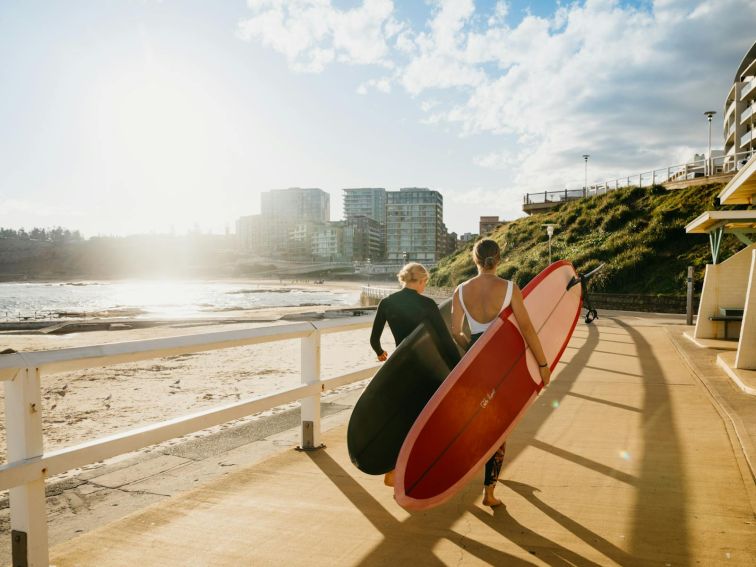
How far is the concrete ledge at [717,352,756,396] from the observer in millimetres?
6748

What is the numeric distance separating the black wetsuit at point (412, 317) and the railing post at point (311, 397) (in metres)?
0.81

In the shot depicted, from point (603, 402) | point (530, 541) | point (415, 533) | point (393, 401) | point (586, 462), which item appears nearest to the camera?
point (530, 541)

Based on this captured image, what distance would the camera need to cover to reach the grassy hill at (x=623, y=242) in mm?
30459

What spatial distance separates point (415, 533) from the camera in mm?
3156

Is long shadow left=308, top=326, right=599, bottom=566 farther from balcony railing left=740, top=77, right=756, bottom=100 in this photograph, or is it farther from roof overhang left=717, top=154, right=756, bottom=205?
balcony railing left=740, top=77, right=756, bottom=100

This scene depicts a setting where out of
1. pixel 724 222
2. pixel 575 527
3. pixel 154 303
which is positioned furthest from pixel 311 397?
pixel 154 303

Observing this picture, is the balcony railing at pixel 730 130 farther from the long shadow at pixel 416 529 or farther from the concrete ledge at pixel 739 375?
the long shadow at pixel 416 529

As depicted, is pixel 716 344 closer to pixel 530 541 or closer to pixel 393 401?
pixel 530 541

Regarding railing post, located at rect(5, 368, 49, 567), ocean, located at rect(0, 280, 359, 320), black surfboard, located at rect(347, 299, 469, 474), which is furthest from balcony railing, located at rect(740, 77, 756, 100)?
railing post, located at rect(5, 368, 49, 567)


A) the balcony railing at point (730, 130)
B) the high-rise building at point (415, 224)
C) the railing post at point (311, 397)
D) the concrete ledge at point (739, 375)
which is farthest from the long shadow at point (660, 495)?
the high-rise building at point (415, 224)

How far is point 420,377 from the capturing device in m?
3.47

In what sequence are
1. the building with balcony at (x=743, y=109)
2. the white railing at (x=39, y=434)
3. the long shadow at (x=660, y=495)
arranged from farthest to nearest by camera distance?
the building with balcony at (x=743, y=109) → the long shadow at (x=660, y=495) → the white railing at (x=39, y=434)

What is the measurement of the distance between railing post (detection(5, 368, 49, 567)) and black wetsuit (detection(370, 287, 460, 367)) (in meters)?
1.94

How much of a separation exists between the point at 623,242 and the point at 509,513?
35.8 metres
